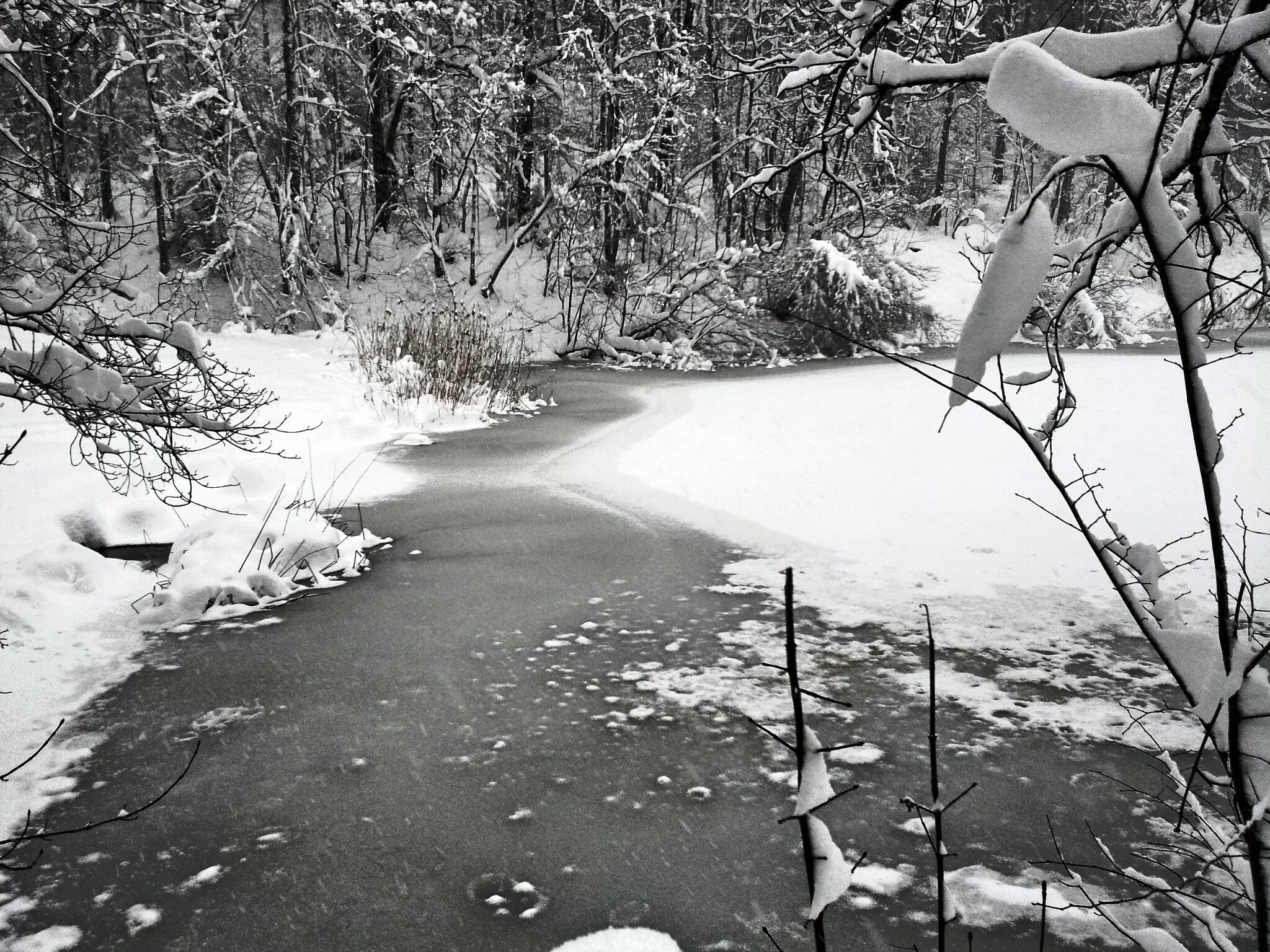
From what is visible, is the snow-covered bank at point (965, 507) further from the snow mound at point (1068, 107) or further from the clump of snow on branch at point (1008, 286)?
the snow mound at point (1068, 107)

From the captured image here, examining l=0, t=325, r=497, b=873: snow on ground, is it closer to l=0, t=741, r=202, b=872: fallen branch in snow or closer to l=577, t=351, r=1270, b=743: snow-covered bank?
l=0, t=741, r=202, b=872: fallen branch in snow

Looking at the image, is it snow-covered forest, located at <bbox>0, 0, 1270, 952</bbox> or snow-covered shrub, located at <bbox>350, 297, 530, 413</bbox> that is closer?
snow-covered forest, located at <bbox>0, 0, 1270, 952</bbox>

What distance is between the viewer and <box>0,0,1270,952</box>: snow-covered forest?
118 centimetres

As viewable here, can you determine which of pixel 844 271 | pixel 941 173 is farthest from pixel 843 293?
pixel 941 173

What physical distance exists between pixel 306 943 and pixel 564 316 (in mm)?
16049

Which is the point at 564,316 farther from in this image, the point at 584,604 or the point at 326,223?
the point at 584,604

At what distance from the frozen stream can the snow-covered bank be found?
9.3 inches

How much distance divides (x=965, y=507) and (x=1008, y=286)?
6.16 metres

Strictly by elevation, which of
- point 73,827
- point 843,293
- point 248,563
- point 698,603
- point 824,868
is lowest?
point 73,827

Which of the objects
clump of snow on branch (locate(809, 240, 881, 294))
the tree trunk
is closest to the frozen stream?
clump of snow on branch (locate(809, 240, 881, 294))

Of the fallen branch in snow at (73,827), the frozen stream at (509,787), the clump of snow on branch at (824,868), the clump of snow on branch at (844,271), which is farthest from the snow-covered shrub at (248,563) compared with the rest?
the clump of snow on branch at (844,271)

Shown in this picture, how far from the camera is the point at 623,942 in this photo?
2.46 metres

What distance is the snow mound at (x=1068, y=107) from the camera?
88cm

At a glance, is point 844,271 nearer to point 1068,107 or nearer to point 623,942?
point 623,942
